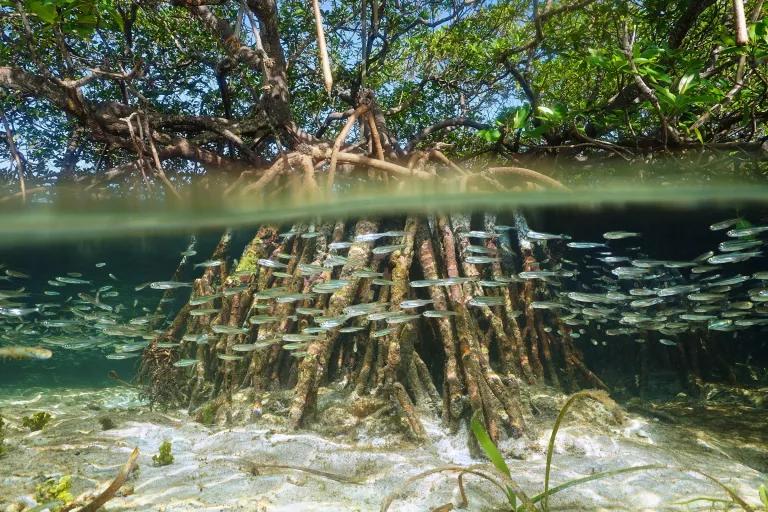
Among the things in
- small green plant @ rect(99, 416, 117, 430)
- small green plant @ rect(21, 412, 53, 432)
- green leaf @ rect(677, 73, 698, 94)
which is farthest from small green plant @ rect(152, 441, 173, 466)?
green leaf @ rect(677, 73, 698, 94)

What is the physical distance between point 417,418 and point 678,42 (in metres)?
8.21

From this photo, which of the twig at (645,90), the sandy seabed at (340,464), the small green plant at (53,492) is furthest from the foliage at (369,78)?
the small green plant at (53,492)

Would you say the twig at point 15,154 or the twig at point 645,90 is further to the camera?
the twig at point 15,154

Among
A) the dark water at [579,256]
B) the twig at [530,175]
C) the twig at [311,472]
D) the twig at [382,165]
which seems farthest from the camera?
the dark water at [579,256]

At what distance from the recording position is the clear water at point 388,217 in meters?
4.82

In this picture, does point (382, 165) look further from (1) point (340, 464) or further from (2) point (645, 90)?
(1) point (340, 464)

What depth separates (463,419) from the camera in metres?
5.23

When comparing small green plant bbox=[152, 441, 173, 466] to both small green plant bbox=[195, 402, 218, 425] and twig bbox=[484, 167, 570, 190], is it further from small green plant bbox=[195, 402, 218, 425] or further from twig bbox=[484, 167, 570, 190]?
twig bbox=[484, 167, 570, 190]

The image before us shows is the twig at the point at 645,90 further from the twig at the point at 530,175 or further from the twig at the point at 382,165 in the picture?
the twig at the point at 382,165

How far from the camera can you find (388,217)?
343 inches

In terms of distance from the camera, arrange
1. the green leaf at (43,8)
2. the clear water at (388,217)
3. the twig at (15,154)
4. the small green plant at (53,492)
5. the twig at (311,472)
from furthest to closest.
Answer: the twig at (15,154), the green leaf at (43,8), the clear water at (388,217), the twig at (311,472), the small green plant at (53,492)

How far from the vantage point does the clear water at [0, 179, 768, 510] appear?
190 inches

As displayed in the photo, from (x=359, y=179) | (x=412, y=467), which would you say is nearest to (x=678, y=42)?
(x=359, y=179)

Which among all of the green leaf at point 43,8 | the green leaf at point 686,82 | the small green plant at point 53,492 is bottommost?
the small green plant at point 53,492
